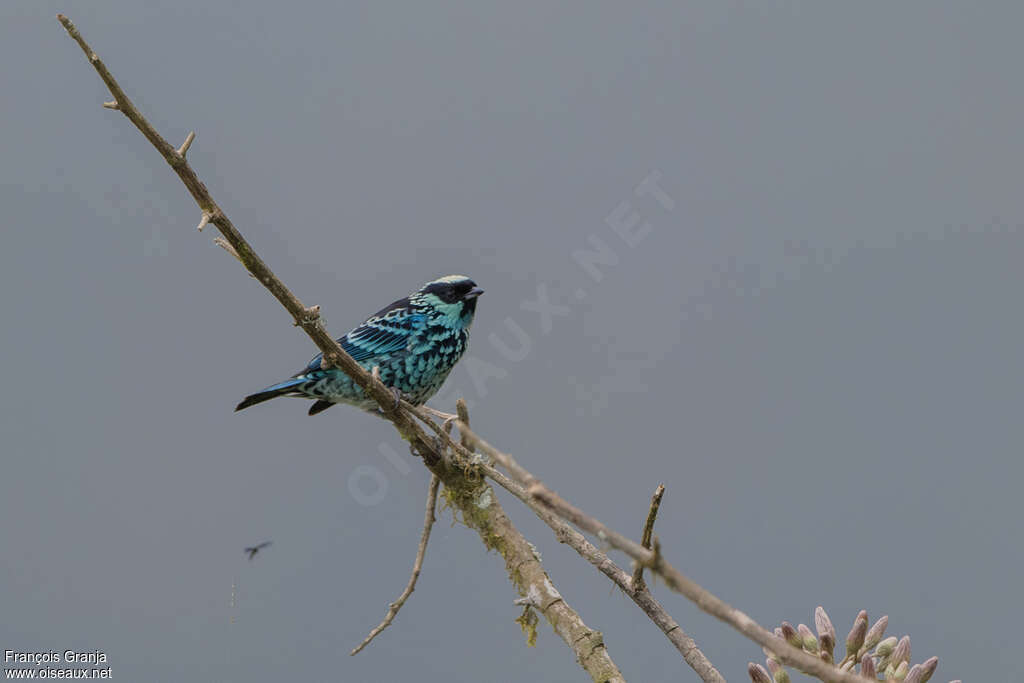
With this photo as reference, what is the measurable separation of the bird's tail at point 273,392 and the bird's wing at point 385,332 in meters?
0.14

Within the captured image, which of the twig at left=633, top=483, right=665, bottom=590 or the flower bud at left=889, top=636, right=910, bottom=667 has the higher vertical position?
the twig at left=633, top=483, right=665, bottom=590

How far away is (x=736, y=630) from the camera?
159cm

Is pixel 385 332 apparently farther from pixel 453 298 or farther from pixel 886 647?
pixel 886 647

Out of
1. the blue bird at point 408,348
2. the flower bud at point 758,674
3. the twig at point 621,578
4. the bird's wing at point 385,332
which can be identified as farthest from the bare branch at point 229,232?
the flower bud at point 758,674

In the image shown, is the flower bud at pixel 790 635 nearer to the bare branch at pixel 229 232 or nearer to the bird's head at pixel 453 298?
the bare branch at pixel 229 232

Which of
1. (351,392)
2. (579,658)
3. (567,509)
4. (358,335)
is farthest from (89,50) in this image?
(358,335)

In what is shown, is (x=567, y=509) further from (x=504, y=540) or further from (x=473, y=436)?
(x=504, y=540)

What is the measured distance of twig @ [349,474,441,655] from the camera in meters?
3.47

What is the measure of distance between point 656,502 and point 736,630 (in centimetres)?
34

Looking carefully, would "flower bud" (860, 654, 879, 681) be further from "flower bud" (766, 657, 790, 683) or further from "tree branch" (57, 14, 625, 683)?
"tree branch" (57, 14, 625, 683)

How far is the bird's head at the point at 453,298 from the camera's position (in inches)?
196

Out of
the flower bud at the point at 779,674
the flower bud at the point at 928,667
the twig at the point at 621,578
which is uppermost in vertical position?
the twig at the point at 621,578

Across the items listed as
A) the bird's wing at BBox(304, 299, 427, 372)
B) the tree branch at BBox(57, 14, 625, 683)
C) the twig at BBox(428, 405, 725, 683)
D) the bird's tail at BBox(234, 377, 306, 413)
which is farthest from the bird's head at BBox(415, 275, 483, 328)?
the twig at BBox(428, 405, 725, 683)

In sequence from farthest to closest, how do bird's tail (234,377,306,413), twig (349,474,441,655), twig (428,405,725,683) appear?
bird's tail (234,377,306,413) → twig (349,474,441,655) → twig (428,405,725,683)
